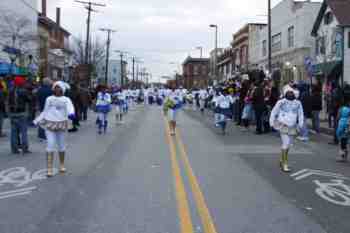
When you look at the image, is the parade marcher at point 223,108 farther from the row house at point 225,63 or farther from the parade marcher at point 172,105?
the row house at point 225,63

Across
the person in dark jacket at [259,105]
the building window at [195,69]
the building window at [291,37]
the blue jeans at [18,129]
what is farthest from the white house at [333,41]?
the building window at [195,69]

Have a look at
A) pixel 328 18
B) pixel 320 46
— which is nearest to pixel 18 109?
pixel 328 18

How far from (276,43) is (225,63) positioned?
31.7m

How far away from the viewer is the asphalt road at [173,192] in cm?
692

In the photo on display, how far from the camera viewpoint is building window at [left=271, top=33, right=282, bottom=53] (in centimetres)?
4772

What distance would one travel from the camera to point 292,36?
43906mm

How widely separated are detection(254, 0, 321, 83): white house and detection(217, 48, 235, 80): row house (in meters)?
21.0

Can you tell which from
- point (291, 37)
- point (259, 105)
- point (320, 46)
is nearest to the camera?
point (259, 105)

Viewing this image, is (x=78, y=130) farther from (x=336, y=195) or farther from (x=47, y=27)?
(x=47, y=27)

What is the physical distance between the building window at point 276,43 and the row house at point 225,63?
19.6 metres

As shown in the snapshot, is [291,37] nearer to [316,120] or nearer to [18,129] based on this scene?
[316,120]

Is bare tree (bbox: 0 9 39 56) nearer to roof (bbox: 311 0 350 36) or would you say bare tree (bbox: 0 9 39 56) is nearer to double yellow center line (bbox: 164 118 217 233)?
roof (bbox: 311 0 350 36)

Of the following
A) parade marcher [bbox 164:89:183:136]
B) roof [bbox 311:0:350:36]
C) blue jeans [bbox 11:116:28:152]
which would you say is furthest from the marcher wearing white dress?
blue jeans [bbox 11:116:28:152]

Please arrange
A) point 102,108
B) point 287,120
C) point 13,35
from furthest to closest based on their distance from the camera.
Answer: point 13,35
point 102,108
point 287,120
